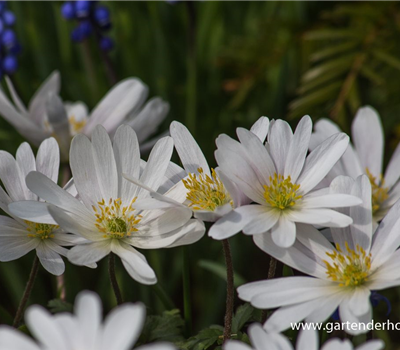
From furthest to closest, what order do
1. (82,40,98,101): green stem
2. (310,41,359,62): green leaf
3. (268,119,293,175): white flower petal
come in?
(82,40,98,101): green stem
(310,41,359,62): green leaf
(268,119,293,175): white flower petal

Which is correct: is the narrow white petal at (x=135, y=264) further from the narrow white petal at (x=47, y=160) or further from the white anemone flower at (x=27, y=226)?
the narrow white petal at (x=47, y=160)

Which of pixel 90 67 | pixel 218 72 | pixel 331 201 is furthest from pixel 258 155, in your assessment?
pixel 218 72

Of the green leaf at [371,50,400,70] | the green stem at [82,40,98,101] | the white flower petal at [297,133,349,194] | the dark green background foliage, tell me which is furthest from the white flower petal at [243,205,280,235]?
the green stem at [82,40,98,101]

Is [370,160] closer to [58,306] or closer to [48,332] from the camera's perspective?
[58,306]

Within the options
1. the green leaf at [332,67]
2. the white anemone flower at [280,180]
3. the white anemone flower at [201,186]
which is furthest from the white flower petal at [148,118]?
the white anemone flower at [280,180]

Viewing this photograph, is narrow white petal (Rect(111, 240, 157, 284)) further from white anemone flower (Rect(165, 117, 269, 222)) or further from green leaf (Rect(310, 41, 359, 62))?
green leaf (Rect(310, 41, 359, 62))

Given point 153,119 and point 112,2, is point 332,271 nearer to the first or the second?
point 153,119
